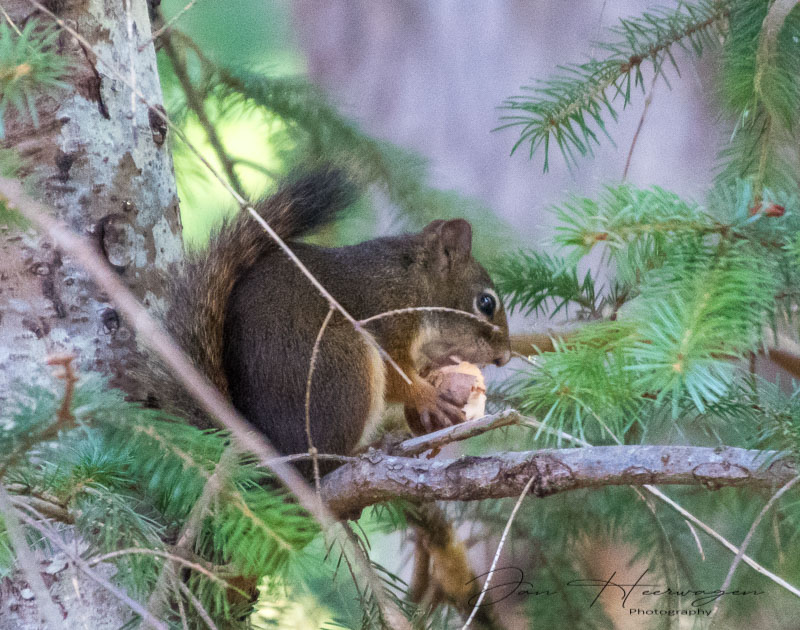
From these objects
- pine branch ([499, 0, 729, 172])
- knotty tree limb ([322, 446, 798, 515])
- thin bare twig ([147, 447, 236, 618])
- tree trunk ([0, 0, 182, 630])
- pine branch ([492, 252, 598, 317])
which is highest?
tree trunk ([0, 0, 182, 630])

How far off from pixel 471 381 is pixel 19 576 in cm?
67

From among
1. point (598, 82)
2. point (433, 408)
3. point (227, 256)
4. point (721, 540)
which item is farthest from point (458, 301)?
point (721, 540)

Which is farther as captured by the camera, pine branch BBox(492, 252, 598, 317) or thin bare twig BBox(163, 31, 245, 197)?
thin bare twig BBox(163, 31, 245, 197)

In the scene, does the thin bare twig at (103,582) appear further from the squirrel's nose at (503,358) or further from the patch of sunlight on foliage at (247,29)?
the patch of sunlight on foliage at (247,29)

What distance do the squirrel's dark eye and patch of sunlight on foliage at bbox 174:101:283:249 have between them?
429 mm

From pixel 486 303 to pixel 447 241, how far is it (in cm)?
14

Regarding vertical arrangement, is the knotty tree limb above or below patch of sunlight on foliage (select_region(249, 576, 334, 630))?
above

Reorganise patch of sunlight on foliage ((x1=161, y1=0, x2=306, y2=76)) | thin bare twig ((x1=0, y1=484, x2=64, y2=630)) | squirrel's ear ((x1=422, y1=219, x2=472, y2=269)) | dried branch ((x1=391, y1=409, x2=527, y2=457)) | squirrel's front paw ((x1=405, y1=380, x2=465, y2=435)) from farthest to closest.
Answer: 1. patch of sunlight on foliage ((x1=161, y1=0, x2=306, y2=76))
2. squirrel's ear ((x1=422, y1=219, x2=472, y2=269))
3. squirrel's front paw ((x1=405, y1=380, x2=465, y2=435))
4. dried branch ((x1=391, y1=409, x2=527, y2=457))
5. thin bare twig ((x1=0, y1=484, x2=64, y2=630))

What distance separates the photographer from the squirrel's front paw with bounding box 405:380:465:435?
3.84 ft

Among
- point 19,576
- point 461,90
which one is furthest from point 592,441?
point 461,90

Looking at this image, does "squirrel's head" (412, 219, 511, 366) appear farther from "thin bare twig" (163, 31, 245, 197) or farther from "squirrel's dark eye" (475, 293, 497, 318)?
"thin bare twig" (163, 31, 245, 197)

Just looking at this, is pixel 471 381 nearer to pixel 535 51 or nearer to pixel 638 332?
pixel 638 332

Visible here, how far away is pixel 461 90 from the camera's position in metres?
2.44

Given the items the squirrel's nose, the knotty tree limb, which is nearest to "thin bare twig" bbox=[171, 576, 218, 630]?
the knotty tree limb
